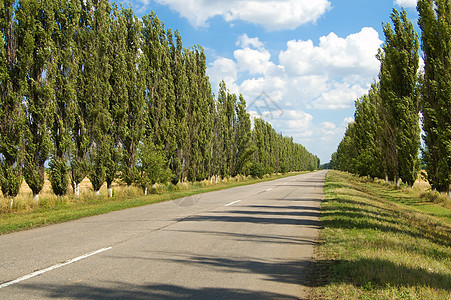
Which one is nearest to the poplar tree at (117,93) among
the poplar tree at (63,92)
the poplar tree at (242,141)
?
the poplar tree at (63,92)

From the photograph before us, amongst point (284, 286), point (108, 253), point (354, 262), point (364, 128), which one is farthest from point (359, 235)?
point (364, 128)

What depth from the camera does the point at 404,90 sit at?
24.1m

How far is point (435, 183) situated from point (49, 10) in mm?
23614

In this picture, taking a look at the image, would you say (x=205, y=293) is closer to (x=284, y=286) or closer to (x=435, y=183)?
(x=284, y=286)

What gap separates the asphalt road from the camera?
423cm

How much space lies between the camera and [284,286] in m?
4.54

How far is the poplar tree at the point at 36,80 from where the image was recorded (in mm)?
13195

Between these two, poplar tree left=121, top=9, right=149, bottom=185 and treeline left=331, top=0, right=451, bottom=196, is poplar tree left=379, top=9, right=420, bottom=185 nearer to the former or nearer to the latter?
treeline left=331, top=0, right=451, bottom=196

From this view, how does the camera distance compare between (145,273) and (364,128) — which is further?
(364,128)

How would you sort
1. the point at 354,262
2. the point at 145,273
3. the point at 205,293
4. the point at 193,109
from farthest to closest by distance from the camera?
the point at 193,109, the point at 354,262, the point at 145,273, the point at 205,293

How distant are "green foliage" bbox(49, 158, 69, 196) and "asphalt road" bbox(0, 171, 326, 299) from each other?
6032mm

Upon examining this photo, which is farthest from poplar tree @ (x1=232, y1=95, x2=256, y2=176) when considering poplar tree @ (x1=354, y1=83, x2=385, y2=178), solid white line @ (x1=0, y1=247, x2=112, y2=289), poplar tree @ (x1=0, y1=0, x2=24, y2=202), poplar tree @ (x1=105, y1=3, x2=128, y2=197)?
solid white line @ (x1=0, y1=247, x2=112, y2=289)

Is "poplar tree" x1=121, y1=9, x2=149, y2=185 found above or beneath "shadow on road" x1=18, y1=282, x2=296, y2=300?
above

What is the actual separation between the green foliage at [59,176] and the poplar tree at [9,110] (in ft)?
5.59
